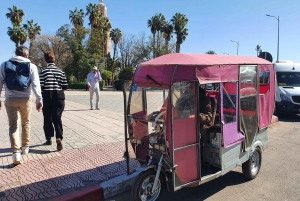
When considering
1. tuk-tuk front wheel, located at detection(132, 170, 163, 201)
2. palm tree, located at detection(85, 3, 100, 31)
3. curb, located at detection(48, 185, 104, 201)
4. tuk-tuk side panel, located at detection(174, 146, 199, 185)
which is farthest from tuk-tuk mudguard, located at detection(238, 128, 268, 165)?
palm tree, located at detection(85, 3, 100, 31)

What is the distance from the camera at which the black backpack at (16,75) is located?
4430 millimetres

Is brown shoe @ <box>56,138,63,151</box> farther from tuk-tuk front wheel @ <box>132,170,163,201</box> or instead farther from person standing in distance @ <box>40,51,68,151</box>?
tuk-tuk front wheel @ <box>132,170,163,201</box>

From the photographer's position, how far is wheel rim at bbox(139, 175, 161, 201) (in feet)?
11.2

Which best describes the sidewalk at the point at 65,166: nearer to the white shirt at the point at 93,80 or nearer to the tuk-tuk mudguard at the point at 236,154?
the tuk-tuk mudguard at the point at 236,154

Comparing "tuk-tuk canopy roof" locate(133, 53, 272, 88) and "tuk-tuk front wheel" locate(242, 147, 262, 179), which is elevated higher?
"tuk-tuk canopy roof" locate(133, 53, 272, 88)

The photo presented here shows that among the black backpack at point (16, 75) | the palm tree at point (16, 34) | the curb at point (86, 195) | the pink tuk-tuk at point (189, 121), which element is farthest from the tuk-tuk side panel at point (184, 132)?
the palm tree at point (16, 34)

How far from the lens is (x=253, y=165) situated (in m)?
4.75

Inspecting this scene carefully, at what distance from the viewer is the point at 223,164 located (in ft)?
12.8

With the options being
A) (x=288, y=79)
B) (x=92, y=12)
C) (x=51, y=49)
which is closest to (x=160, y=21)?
(x=92, y=12)

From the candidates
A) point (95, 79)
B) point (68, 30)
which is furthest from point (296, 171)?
point (68, 30)

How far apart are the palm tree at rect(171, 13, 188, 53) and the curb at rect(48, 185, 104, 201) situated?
46.1 metres

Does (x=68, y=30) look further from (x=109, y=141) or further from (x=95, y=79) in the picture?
(x=109, y=141)

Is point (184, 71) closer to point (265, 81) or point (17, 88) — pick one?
point (265, 81)

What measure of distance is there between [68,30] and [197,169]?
3988cm
